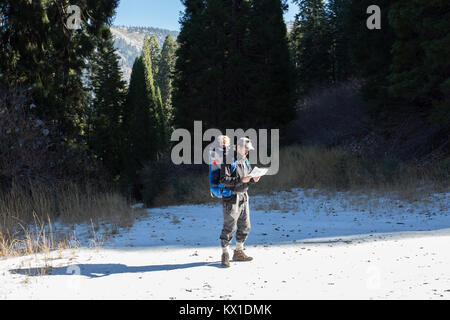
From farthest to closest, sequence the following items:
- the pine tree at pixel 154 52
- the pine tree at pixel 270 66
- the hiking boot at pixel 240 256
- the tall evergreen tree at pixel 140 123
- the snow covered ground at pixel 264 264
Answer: the pine tree at pixel 154 52 → the tall evergreen tree at pixel 140 123 → the pine tree at pixel 270 66 → the hiking boot at pixel 240 256 → the snow covered ground at pixel 264 264

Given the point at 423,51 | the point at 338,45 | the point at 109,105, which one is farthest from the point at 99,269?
the point at 338,45

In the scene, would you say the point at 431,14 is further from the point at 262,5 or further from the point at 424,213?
the point at 262,5

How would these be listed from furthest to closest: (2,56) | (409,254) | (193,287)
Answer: (2,56) < (409,254) < (193,287)

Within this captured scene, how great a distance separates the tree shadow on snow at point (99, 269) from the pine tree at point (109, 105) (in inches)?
1170

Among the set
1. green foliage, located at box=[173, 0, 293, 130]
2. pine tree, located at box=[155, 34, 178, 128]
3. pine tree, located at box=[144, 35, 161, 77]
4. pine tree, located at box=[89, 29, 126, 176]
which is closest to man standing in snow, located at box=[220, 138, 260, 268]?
green foliage, located at box=[173, 0, 293, 130]

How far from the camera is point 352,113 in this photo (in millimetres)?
24984

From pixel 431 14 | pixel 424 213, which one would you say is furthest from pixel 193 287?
pixel 431 14

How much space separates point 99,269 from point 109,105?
1456 inches

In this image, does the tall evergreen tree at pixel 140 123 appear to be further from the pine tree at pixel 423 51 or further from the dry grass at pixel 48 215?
the dry grass at pixel 48 215

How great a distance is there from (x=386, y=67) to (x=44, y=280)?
60.9 feet

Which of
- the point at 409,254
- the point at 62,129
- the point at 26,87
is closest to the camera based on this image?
the point at 409,254

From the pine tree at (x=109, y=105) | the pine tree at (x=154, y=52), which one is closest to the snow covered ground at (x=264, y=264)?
the pine tree at (x=109, y=105)

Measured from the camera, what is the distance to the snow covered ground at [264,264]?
14.3ft

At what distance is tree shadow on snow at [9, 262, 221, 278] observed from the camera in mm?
5047
